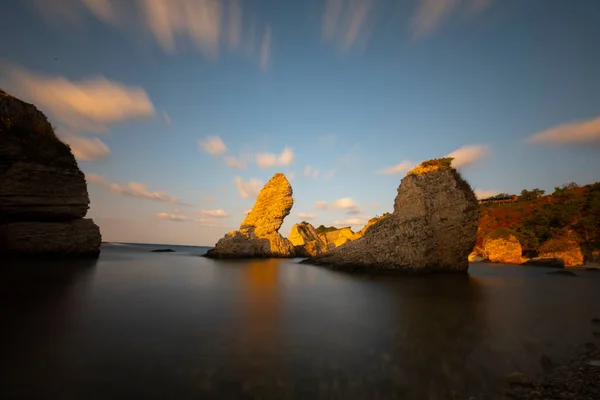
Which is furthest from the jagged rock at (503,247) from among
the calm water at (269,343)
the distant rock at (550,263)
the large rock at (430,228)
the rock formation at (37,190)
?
the rock formation at (37,190)

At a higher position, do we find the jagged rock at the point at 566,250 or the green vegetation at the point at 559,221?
the green vegetation at the point at 559,221

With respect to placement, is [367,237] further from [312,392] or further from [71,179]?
[71,179]

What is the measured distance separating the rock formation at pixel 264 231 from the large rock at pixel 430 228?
68.1ft

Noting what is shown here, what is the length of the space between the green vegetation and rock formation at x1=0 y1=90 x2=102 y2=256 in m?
57.4

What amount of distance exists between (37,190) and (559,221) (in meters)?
64.6

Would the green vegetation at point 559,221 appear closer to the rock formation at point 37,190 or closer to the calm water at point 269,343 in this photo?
the calm water at point 269,343

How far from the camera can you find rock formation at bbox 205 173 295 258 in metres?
35.6

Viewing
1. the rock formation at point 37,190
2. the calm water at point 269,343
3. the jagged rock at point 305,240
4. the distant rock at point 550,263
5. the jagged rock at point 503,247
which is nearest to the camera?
the calm water at point 269,343

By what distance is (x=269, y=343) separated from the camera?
486 cm

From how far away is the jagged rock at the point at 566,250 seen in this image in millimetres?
33188

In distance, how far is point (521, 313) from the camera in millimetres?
7633

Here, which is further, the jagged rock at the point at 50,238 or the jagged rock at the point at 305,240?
the jagged rock at the point at 305,240

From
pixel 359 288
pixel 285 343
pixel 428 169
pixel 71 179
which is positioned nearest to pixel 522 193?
pixel 428 169

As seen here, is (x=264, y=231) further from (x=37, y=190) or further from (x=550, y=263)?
(x=550, y=263)
